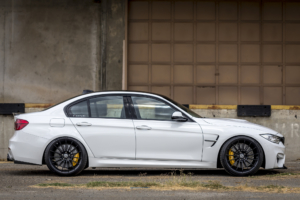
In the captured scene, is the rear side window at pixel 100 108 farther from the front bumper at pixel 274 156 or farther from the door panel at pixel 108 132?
the front bumper at pixel 274 156

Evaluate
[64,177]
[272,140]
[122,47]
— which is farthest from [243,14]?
[64,177]

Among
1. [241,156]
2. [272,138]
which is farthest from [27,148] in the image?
[272,138]

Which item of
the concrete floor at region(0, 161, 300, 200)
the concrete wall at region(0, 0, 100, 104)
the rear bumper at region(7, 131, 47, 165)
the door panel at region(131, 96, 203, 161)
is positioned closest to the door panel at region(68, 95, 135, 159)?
the door panel at region(131, 96, 203, 161)

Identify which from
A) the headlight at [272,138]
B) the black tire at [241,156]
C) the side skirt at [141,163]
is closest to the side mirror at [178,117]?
the side skirt at [141,163]

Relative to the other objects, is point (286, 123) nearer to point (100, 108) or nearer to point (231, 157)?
point (231, 157)

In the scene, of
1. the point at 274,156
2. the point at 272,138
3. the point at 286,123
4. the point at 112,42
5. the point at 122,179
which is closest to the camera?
the point at 122,179

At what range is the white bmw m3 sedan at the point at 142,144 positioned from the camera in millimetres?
8578

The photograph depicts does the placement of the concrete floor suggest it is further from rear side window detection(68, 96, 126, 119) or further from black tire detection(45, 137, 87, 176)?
rear side window detection(68, 96, 126, 119)

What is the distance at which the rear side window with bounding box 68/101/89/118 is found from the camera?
28.9 ft

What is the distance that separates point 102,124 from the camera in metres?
8.66

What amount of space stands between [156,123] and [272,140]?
194 cm

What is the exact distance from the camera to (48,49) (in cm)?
1465

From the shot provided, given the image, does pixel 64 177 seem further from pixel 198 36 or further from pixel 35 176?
pixel 198 36

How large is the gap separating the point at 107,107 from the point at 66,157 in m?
1.07
